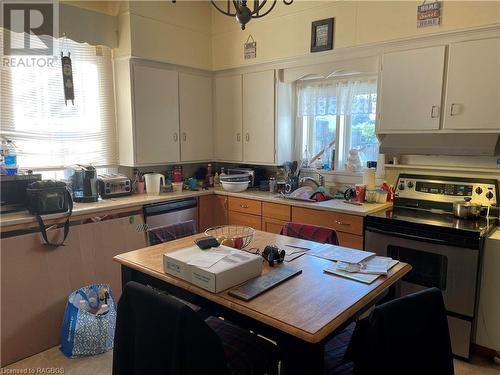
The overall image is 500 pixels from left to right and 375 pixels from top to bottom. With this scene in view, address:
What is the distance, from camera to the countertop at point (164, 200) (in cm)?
248

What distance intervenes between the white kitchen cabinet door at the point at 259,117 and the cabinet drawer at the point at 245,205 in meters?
0.49

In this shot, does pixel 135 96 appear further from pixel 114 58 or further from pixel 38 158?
pixel 38 158

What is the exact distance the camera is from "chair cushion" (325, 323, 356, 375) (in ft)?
5.07

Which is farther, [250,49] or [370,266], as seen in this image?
[250,49]

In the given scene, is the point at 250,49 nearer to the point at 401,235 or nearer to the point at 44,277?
the point at 401,235

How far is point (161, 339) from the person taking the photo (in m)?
1.28

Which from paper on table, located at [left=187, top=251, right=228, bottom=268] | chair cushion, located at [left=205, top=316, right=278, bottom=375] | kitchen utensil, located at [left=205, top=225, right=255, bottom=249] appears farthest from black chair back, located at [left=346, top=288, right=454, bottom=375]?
kitchen utensil, located at [left=205, top=225, right=255, bottom=249]

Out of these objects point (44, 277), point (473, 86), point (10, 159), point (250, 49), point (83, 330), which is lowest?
point (83, 330)

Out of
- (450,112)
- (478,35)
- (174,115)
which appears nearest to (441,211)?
(450,112)

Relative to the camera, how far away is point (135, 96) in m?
3.43

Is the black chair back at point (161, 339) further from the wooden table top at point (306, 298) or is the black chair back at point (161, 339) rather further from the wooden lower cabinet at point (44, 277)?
the wooden lower cabinet at point (44, 277)

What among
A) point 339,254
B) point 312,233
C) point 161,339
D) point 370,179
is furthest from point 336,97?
point 161,339

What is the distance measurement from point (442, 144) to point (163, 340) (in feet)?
7.73

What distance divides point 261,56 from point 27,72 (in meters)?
2.04
